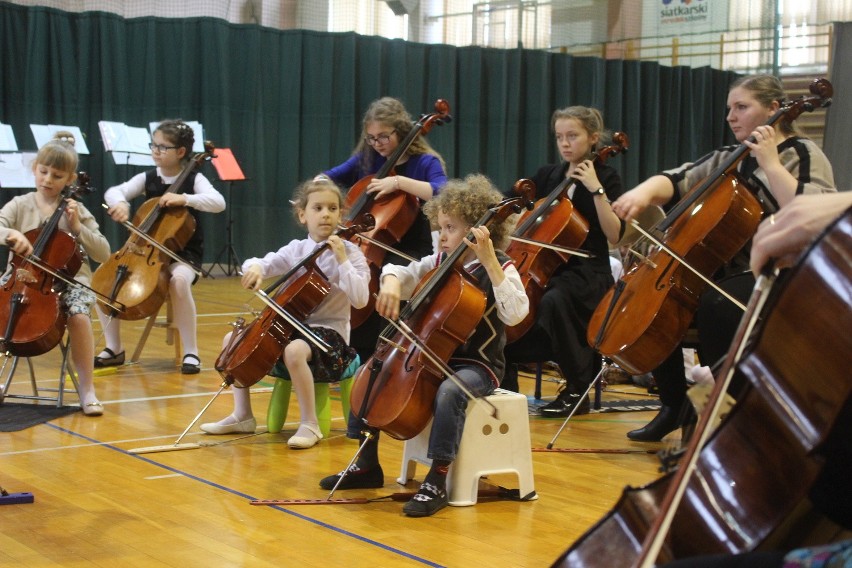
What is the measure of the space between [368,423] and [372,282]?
146cm

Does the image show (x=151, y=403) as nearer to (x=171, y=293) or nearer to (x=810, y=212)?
(x=171, y=293)

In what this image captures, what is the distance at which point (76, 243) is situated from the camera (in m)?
3.97

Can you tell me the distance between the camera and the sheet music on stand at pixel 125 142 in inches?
318

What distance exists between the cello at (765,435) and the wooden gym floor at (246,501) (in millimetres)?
624

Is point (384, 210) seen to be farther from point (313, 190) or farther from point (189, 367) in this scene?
point (189, 367)

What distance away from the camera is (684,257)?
314 cm

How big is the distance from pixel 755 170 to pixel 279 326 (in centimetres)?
163

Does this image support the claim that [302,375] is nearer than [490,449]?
No

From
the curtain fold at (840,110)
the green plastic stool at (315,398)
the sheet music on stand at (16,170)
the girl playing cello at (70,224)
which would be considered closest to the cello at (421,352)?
the green plastic stool at (315,398)

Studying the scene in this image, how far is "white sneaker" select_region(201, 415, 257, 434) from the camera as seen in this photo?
3.67 meters

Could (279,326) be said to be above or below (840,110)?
below

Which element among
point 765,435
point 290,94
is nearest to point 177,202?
point 765,435

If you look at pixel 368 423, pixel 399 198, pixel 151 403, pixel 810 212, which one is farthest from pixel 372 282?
pixel 810 212

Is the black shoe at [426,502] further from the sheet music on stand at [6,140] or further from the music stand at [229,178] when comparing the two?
the music stand at [229,178]
